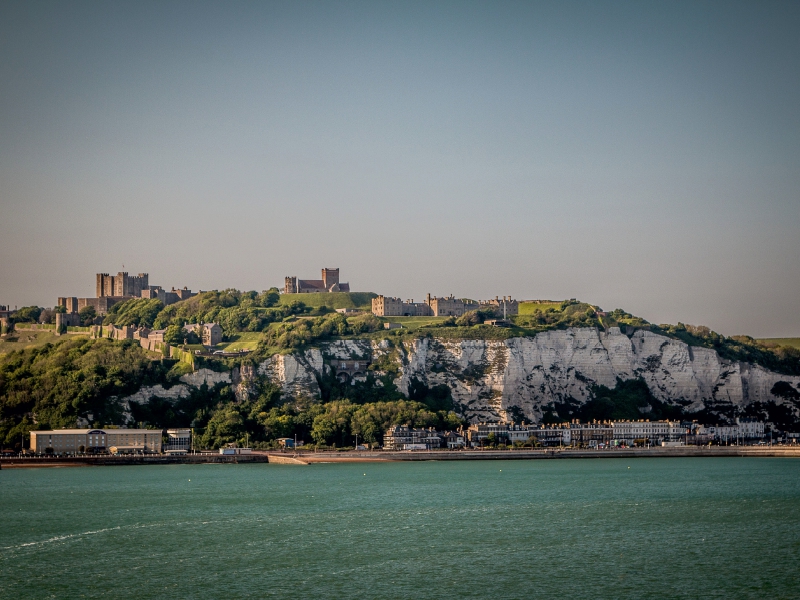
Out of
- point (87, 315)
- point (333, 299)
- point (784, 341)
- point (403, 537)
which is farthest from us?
point (784, 341)

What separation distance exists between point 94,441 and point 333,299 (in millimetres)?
44750

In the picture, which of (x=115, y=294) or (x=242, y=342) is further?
(x=115, y=294)

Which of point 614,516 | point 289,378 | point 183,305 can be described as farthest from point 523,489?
point 183,305

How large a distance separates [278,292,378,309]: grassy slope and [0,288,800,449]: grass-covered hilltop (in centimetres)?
170

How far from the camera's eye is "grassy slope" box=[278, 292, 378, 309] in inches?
4953

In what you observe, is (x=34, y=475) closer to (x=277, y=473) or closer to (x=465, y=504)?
(x=277, y=473)

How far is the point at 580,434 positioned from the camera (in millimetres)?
99312

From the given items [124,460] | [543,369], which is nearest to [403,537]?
[124,460]

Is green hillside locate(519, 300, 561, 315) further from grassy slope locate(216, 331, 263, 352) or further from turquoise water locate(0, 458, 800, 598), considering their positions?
turquoise water locate(0, 458, 800, 598)

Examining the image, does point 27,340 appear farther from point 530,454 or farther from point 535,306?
point 530,454

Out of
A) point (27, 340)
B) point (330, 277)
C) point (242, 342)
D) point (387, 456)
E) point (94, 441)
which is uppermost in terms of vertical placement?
point (330, 277)

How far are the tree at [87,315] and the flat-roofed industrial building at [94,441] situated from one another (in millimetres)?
35488

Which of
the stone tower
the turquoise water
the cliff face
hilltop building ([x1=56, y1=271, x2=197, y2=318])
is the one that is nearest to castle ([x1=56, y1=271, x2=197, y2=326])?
hilltop building ([x1=56, y1=271, x2=197, y2=318])

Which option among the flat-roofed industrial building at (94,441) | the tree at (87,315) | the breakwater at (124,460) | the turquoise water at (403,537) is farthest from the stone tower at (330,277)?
the turquoise water at (403,537)
